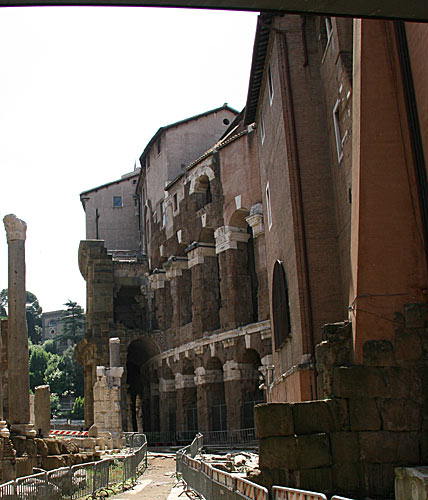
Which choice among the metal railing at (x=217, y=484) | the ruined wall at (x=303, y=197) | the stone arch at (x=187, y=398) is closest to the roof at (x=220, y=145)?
the stone arch at (x=187, y=398)

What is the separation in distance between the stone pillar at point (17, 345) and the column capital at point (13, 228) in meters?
0.03

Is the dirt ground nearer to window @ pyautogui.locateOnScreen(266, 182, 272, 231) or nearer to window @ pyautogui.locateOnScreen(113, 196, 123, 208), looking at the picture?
window @ pyautogui.locateOnScreen(266, 182, 272, 231)

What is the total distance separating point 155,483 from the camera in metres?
19.4

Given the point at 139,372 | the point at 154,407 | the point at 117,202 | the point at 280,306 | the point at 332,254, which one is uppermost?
the point at 117,202

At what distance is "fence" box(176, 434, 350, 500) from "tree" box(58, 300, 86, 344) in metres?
78.1

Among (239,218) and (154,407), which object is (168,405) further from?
(239,218)

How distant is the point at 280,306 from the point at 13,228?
32.4ft

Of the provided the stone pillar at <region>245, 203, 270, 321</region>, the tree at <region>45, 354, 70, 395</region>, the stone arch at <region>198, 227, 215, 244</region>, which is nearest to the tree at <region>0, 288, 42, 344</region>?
the tree at <region>45, 354, 70, 395</region>

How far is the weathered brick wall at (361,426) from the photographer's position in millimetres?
11102

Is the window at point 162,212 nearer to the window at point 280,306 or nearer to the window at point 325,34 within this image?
the window at point 280,306

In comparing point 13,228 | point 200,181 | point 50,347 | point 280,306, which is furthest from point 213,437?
point 50,347

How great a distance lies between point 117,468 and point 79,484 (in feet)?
12.5

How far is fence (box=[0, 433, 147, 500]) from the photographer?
11.6 metres

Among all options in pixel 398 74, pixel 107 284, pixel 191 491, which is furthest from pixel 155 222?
pixel 398 74
